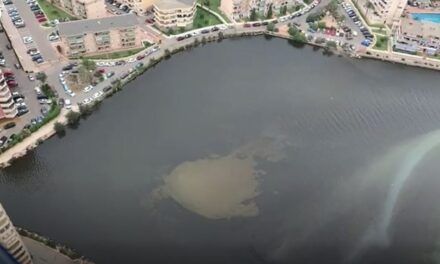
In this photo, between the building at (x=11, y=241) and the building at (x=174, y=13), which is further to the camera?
the building at (x=174, y=13)

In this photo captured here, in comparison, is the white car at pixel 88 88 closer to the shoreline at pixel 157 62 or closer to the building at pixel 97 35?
the shoreline at pixel 157 62

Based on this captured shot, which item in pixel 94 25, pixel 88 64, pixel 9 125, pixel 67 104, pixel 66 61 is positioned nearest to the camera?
pixel 9 125

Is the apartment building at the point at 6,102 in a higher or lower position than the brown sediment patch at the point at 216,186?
higher

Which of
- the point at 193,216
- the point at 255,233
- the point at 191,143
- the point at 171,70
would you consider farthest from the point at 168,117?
the point at 255,233

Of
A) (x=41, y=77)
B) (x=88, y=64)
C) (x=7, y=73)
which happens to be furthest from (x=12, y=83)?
(x=88, y=64)

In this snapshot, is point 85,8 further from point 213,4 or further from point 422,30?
point 422,30

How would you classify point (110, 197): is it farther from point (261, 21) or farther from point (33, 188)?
point (261, 21)

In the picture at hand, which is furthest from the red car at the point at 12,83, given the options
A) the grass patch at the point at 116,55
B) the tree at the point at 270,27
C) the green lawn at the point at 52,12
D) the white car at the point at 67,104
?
the tree at the point at 270,27
